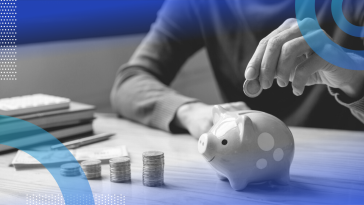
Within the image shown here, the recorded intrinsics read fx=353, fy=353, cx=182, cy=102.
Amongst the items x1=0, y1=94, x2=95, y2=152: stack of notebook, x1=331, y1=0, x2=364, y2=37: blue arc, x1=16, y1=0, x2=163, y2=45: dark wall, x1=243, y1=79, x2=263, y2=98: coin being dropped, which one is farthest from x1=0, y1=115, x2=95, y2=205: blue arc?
x1=331, y1=0, x2=364, y2=37: blue arc

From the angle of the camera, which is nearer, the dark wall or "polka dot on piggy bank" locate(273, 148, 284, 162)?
"polka dot on piggy bank" locate(273, 148, 284, 162)

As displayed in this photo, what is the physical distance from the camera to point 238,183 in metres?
0.54

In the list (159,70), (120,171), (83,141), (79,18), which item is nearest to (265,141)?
(120,171)

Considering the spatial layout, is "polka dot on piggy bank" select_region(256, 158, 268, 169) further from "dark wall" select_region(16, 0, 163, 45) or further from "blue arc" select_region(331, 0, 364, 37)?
"dark wall" select_region(16, 0, 163, 45)

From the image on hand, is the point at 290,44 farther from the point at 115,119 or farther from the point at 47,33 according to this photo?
the point at 47,33

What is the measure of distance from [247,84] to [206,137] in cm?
11

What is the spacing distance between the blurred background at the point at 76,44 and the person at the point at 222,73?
42cm

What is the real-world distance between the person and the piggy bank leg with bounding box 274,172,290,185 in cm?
21

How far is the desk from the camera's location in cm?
52

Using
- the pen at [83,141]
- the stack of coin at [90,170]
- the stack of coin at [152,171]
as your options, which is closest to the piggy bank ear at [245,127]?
the stack of coin at [152,171]

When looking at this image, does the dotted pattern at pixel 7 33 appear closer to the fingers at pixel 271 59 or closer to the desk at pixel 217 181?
the desk at pixel 217 181

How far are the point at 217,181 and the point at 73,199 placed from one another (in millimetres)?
231

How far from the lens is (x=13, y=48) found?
126cm

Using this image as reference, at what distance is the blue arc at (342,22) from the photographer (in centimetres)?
105
